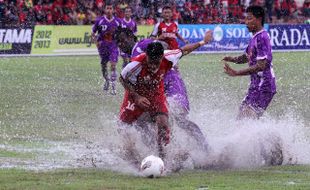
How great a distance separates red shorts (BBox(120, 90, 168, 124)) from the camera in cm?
1018

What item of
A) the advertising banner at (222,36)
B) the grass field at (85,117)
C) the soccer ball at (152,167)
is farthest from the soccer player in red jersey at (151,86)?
the advertising banner at (222,36)

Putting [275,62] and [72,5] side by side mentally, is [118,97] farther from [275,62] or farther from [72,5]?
[72,5]

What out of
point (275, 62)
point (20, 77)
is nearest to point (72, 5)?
point (275, 62)

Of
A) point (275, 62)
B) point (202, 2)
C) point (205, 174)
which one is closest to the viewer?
point (205, 174)

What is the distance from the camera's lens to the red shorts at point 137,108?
401 inches

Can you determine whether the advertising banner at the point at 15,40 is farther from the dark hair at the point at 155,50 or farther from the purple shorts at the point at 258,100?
the dark hair at the point at 155,50

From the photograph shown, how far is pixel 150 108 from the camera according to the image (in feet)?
33.4

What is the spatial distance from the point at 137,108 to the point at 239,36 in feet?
87.1

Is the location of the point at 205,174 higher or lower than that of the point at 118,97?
higher

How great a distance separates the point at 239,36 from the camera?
3659 cm

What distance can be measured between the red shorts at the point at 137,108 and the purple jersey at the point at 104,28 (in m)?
12.5

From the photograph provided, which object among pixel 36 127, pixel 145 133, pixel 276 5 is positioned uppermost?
pixel 145 133

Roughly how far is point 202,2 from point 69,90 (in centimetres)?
1986

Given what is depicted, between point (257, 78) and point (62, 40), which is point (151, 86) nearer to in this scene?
point (257, 78)
